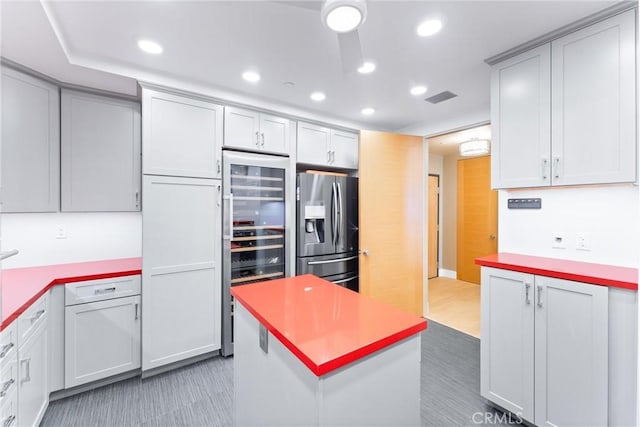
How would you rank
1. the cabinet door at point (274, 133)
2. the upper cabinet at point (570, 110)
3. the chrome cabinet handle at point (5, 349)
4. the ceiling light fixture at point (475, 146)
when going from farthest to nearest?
the ceiling light fixture at point (475, 146)
the cabinet door at point (274, 133)
the upper cabinet at point (570, 110)
the chrome cabinet handle at point (5, 349)

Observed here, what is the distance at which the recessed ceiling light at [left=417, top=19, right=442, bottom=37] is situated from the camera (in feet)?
5.34

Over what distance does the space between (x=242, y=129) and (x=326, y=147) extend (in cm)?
100

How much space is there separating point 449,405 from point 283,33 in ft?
9.16

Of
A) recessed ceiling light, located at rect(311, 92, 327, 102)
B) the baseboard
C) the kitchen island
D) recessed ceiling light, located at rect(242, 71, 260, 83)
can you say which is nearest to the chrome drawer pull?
the kitchen island

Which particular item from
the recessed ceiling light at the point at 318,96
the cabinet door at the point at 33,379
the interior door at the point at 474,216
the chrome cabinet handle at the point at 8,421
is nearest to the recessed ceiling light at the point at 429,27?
the recessed ceiling light at the point at 318,96

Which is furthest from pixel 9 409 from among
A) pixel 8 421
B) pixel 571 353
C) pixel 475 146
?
pixel 475 146

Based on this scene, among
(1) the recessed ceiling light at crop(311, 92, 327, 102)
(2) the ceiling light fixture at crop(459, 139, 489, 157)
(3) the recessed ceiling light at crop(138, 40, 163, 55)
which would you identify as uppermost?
(1) the recessed ceiling light at crop(311, 92, 327, 102)

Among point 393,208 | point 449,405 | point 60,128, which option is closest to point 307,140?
point 393,208

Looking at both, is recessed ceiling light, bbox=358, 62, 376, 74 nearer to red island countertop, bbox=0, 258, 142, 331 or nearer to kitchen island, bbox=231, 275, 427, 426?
kitchen island, bbox=231, 275, 427, 426

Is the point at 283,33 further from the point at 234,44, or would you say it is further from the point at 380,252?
the point at 380,252

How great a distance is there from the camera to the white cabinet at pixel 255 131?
256cm

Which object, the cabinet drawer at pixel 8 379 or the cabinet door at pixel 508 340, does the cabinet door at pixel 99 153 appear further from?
the cabinet door at pixel 508 340

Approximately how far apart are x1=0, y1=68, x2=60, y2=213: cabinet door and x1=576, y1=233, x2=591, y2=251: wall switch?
152 inches

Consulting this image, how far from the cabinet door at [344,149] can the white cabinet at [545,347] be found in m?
1.95
